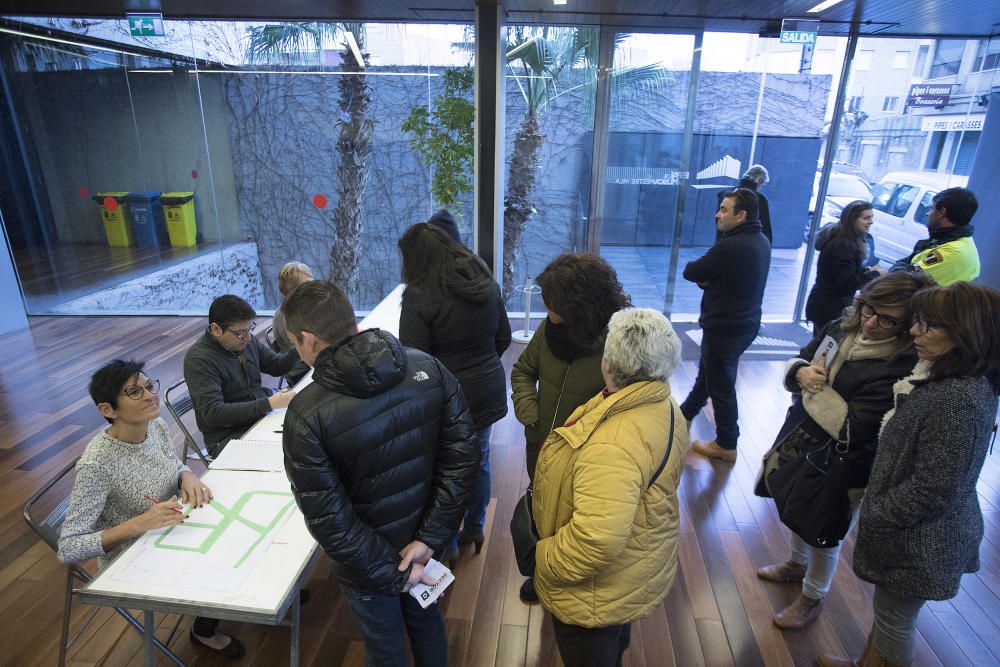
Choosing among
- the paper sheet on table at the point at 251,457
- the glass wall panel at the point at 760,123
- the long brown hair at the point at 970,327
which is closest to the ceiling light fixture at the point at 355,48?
the glass wall panel at the point at 760,123


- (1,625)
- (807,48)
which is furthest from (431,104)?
(1,625)

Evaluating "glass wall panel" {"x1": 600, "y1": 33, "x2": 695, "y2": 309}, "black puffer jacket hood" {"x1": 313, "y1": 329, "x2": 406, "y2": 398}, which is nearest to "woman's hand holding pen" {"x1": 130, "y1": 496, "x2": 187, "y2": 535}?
"black puffer jacket hood" {"x1": 313, "y1": 329, "x2": 406, "y2": 398}

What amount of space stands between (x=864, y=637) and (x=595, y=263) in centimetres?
196

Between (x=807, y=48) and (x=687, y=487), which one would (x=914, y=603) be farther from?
(x=807, y=48)

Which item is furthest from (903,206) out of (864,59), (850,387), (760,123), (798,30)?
(850,387)

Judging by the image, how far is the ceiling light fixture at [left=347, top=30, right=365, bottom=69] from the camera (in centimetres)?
584

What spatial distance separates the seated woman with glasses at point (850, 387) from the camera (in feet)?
6.14

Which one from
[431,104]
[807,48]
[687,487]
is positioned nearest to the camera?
[687,487]

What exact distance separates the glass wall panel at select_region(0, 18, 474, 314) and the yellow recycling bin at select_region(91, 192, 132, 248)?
0.02 meters

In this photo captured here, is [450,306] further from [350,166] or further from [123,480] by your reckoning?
[350,166]

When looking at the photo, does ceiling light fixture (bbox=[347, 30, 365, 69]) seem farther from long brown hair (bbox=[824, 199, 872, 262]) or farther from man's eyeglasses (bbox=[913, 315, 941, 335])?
man's eyeglasses (bbox=[913, 315, 941, 335])

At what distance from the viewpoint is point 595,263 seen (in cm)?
198

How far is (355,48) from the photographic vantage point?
588 centimetres

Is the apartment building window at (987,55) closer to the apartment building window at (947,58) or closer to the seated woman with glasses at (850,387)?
the apartment building window at (947,58)
